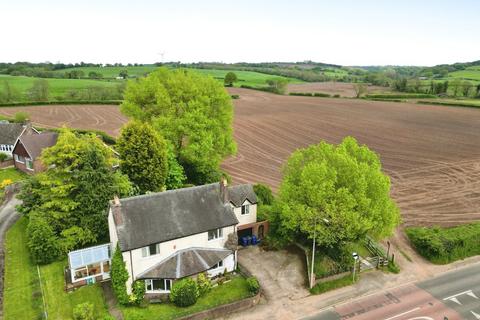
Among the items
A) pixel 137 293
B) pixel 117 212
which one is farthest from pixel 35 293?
pixel 117 212

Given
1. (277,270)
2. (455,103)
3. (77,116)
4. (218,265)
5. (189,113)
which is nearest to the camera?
(218,265)

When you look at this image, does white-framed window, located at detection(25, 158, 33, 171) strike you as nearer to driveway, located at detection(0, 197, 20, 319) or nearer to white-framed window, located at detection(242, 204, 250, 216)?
driveway, located at detection(0, 197, 20, 319)

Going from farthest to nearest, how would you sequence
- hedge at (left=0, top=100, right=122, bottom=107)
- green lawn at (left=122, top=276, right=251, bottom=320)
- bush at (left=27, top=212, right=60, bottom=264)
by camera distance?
hedge at (left=0, top=100, right=122, bottom=107)
bush at (left=27, top=212, right=60, bottom=264)
green lawn at (left=122, top=276, right=251, bottom=320)

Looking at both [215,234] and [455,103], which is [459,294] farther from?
[455,103]

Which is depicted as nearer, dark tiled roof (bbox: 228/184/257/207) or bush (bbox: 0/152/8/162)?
dark tiled roof (bbox: 228/184/257/207)

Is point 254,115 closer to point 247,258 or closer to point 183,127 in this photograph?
point 183,127

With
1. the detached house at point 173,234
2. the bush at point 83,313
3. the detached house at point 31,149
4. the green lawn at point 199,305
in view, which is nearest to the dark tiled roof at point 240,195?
the detached house at point 173,234

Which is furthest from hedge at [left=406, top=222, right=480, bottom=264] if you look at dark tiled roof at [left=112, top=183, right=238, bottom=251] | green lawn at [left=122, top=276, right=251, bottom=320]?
dark tiled roof at [left=112, top=183, right=238, bottom=251]
